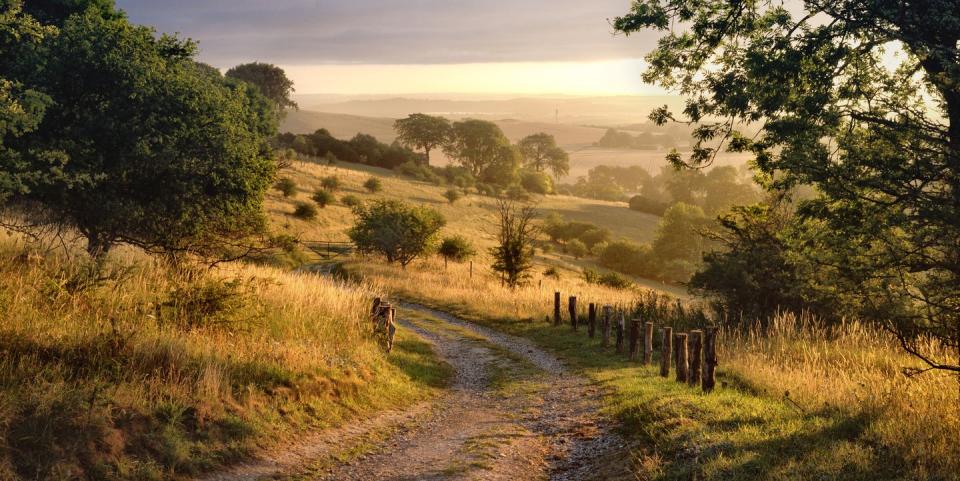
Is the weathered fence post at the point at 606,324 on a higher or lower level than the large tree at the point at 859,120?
lower

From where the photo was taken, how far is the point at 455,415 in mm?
12156

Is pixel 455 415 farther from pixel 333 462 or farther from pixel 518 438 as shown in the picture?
pixel 333 462

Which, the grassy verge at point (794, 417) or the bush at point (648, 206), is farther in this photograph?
the bush at point (648, 206)

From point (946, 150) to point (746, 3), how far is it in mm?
4179

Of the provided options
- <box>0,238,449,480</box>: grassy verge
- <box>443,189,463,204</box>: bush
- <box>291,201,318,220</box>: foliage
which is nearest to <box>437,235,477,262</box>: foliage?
<box>291,201,318,220</box>: foliage

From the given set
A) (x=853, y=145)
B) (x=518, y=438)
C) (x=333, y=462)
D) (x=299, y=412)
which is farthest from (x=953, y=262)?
(x=299, y=412)

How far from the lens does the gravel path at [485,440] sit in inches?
338

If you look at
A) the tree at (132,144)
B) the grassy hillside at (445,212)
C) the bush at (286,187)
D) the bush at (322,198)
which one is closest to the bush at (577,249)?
the grassy hillside at (445,212)

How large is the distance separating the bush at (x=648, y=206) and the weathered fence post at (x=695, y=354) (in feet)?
337

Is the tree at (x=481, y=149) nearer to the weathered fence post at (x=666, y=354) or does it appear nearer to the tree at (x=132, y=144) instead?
the tree at (x=132, y=144)

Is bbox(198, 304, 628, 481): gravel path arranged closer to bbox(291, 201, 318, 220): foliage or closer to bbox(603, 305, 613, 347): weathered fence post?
bbox(603, 305, 613, 347): weathered fence post

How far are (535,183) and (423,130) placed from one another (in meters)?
23.6

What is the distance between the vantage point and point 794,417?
942 centimetres

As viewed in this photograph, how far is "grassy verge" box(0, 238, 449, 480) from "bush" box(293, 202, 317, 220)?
143 feet
